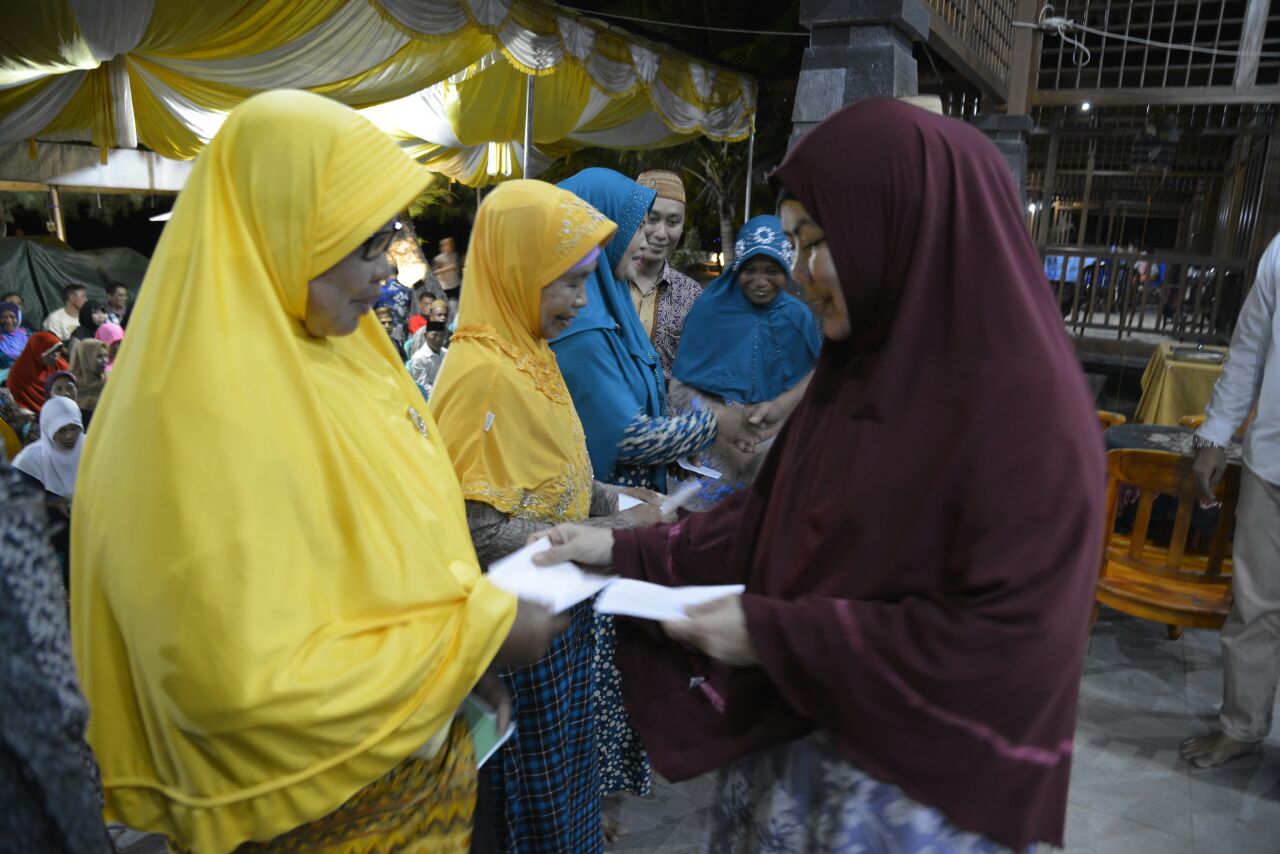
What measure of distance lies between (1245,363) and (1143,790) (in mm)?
1450

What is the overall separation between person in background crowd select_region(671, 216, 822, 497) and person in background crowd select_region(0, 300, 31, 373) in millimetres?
7460

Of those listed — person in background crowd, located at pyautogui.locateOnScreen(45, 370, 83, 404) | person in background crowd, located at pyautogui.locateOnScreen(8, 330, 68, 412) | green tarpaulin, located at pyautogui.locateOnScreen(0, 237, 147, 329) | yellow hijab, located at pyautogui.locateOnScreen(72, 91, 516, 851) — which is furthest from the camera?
green tarpaulin, located at pyautogui.locateOnScreen(0, 237, 147, 329)

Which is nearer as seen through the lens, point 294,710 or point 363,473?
point 294,710

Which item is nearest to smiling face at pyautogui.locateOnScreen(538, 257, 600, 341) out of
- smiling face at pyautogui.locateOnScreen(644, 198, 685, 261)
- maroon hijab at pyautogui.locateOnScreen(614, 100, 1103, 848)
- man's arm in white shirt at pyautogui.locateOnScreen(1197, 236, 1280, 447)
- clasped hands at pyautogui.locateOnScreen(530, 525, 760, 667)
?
→ maroon hijab at pyautogui.locateOnScreen(614, 100, 1103, 848)

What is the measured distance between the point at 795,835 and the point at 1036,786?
36 centimetres

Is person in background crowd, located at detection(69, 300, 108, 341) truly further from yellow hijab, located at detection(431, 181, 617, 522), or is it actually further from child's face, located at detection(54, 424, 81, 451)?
yellow hijab, located at detection(431, 181, 617, 522)

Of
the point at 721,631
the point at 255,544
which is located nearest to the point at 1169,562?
the point at 721,631

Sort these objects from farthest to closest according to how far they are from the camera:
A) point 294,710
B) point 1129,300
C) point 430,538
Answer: point 1129,300 < point 430,538 < point 294,710

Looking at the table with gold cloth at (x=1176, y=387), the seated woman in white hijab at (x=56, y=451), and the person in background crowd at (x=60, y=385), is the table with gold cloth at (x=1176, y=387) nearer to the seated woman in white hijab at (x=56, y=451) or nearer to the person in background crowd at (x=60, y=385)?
the seated woman in white hijab at (x=56, y=451)

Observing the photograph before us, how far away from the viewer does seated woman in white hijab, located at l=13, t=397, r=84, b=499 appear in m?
3.23

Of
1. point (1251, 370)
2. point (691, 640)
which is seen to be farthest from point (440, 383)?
point (1251, 370)

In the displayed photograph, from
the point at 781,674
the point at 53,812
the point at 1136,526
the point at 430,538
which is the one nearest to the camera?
the point at 53,812

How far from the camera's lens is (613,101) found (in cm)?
905

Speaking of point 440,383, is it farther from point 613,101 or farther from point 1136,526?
point 613,101
